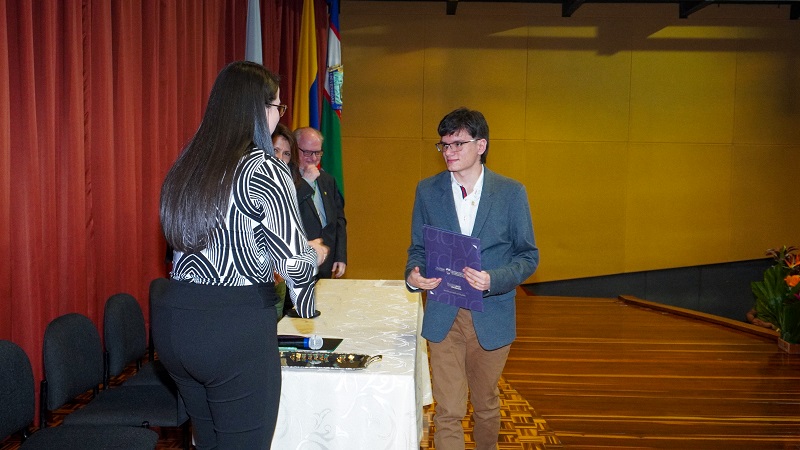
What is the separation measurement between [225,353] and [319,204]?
2.96 m

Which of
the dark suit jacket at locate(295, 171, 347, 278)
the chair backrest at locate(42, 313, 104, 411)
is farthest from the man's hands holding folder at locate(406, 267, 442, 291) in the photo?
the dark suit jacket at locate(295, 171, 347, 278)

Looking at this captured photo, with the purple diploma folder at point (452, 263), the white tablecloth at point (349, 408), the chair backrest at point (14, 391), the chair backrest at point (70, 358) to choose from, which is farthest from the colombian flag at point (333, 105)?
the white tablecloth at point (349, 408)

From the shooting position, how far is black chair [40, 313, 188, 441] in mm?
2908

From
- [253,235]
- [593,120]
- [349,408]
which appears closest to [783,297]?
[593,120]

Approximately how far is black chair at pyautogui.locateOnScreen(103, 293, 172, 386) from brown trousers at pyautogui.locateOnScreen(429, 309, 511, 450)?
118 centimetres

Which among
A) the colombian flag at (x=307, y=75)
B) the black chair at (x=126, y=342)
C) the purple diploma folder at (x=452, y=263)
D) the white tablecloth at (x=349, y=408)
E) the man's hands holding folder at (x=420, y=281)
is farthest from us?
the colombian flag at (x=307, y=75)

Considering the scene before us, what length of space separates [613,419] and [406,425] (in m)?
2.34

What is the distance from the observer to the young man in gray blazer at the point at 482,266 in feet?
9.52

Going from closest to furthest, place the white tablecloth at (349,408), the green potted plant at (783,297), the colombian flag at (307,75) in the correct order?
the white tablecloth at (349,408), the green potted plant at (783,297), the colombian flag at (307,75)

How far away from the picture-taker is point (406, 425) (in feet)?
7.89

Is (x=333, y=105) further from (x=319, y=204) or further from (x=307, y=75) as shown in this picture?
(x=319, y=204)

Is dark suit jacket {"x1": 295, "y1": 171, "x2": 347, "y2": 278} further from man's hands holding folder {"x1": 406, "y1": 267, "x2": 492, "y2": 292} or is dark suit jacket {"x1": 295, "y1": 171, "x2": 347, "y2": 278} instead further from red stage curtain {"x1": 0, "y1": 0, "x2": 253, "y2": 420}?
man's hands holding folder {"x1": 406, "y1": 267, "x2": 492, "y2": 292}

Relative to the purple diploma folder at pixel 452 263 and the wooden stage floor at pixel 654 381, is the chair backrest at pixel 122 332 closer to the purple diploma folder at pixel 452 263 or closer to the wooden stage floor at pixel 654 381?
the purple diploma folder at pixel 452 263

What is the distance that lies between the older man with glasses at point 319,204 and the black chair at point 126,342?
1.13 metres
